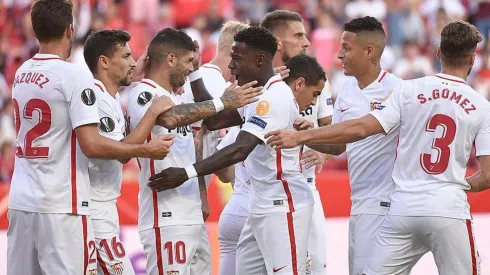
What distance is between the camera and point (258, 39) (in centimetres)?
838

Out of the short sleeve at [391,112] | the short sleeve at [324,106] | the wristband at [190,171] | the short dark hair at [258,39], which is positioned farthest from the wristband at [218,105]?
the short sleeve at [324,106]

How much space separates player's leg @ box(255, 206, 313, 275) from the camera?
8.19 m

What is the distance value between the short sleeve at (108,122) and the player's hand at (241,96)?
2.92 ft

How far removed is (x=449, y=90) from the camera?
7.67m

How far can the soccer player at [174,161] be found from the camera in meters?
7.96

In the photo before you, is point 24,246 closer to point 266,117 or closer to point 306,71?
point 266,117

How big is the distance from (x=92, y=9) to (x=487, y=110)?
43.6 feet

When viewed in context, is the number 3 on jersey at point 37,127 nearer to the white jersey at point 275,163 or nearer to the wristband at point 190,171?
the wristband at point 190,171

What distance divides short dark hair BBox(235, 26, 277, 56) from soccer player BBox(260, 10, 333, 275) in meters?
1.28

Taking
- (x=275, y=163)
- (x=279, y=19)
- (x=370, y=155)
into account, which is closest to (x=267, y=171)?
(x=275, y=163)

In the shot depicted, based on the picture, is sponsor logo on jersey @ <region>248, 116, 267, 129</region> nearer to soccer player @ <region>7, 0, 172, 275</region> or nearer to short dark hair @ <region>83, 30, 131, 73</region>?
soccer player @ <region>7, 0, 172, 275</region>

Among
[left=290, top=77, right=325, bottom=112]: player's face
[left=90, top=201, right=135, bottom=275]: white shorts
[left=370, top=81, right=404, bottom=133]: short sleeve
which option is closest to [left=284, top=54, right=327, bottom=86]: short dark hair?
[left=290, top=77, right=325, bottom=112]: player's face

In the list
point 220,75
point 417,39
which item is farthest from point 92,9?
point 220,75

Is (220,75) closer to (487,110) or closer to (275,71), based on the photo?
(275,71)
